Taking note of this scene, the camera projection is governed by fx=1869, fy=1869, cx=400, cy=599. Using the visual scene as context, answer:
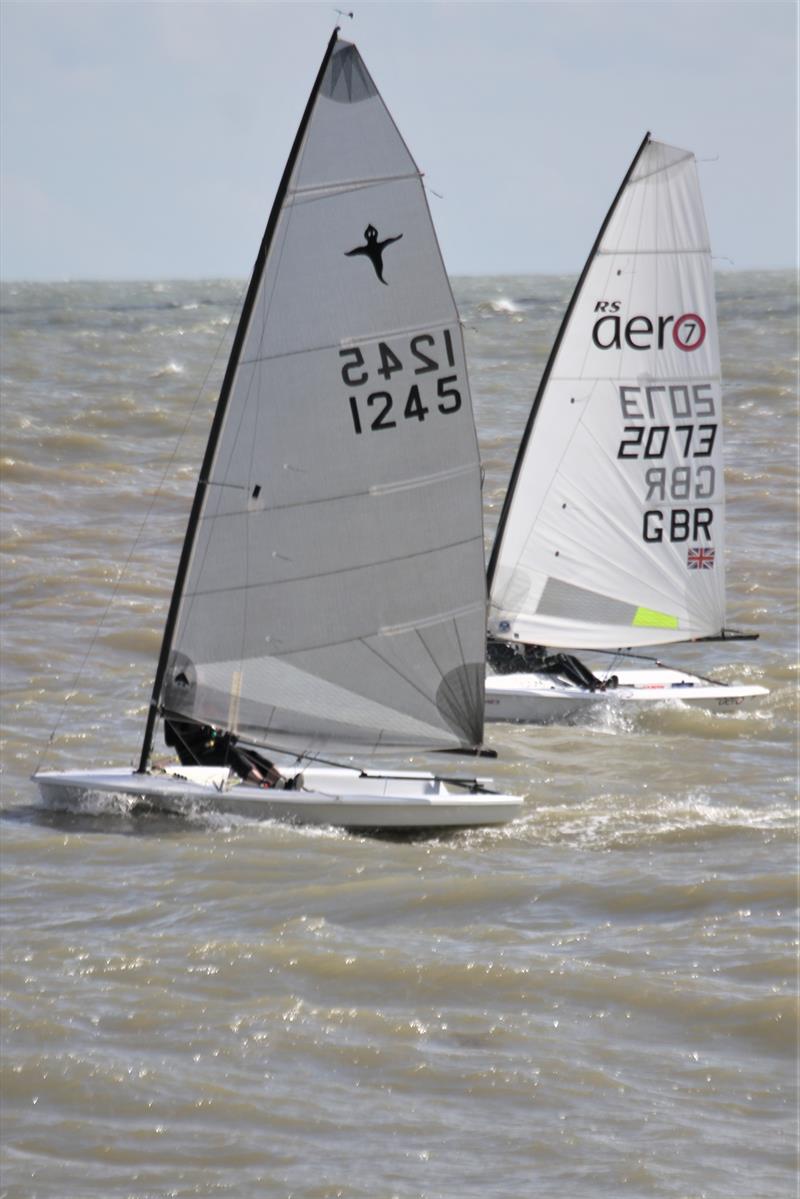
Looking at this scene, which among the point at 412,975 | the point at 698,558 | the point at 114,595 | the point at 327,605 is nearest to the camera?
the point at 412,975

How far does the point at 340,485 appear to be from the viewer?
13.2 meters

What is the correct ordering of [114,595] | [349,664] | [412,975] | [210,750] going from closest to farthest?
[412,975] < [349,664] < [210,750] < [114,595]

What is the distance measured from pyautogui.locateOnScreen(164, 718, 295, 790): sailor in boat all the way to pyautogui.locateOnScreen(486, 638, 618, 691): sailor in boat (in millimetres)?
Result: 5161

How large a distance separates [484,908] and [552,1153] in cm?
350

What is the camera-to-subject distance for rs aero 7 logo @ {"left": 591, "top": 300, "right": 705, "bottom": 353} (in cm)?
1828

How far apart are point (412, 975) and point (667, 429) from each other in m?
9.39

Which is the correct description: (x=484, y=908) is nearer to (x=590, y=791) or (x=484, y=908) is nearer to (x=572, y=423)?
(x=590, y=791)

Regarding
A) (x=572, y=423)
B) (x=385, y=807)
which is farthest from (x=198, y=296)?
(x=385, y=807)

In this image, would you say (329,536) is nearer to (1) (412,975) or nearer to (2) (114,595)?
(1) (412,975)

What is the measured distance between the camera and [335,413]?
515 inches

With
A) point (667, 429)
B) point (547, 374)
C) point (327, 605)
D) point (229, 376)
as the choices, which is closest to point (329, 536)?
point (327, 605)

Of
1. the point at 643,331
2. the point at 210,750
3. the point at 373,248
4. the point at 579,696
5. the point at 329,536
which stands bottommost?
the point at 210,750

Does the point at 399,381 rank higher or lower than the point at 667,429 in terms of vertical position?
lower

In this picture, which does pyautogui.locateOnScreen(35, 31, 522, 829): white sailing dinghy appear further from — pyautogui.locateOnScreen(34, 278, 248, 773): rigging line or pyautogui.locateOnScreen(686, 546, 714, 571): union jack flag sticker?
pyautogui.locateOnScreen(686, 546, 714, 571): union jack flag sticker
